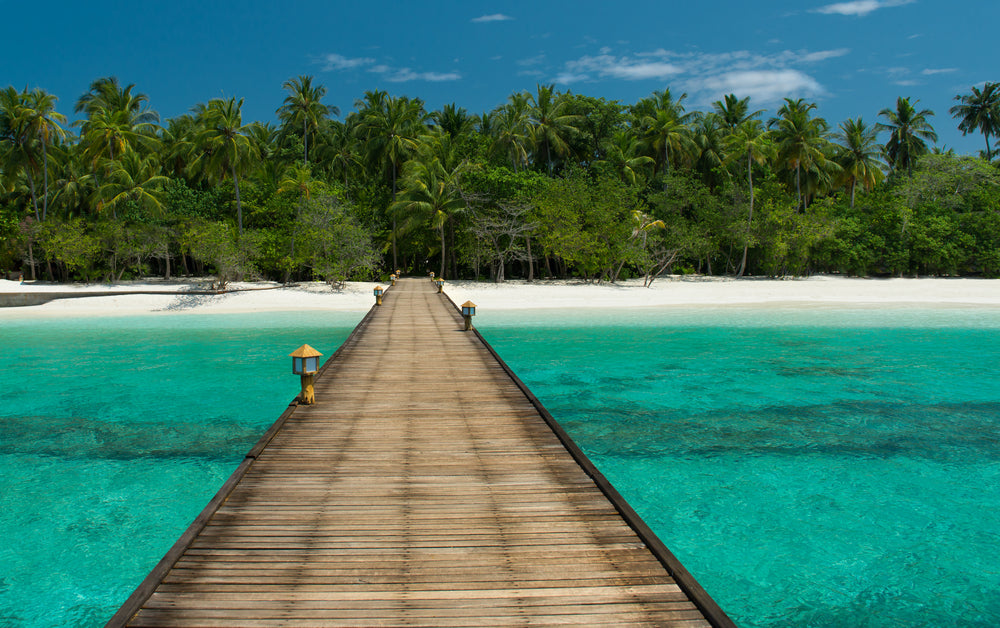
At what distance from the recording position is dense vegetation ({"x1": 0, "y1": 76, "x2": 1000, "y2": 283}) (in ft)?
98.6

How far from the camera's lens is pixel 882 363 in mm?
14023

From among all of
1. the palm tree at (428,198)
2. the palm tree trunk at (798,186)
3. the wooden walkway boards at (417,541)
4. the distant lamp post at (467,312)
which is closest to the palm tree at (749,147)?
the palm tree trunk at (798,186)

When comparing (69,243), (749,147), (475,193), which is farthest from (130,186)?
(749,147)

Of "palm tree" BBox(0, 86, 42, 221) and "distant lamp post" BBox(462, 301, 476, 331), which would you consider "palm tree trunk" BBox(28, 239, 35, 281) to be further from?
"distant lamp post" BBox(462, 301, 476, 331)

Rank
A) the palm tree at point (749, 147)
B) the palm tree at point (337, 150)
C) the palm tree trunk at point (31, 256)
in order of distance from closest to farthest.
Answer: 1. the palm tree trunk at point (31, 256)
2. the palm tree at point (749, 147)
3. the palm tree at point (337, 150)

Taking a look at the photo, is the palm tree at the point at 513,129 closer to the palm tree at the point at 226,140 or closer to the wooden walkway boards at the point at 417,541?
the palm tree at the point at 226,140

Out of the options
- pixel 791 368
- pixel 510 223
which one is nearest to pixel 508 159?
pixel 510 223

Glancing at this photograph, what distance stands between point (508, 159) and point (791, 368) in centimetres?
2604

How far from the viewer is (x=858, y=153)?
134 ft

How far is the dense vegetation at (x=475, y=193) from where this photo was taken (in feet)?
98.6

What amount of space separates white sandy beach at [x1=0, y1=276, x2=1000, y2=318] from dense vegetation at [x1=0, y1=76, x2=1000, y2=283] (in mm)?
1722

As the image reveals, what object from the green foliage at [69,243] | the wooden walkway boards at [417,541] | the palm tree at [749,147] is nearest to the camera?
the wooden walkway boards at [417,541]

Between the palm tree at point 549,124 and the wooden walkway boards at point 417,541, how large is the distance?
33410mm

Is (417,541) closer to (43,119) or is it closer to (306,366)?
(306,366)
